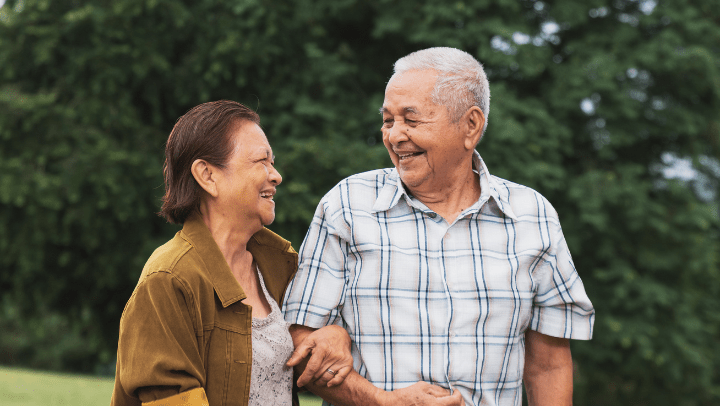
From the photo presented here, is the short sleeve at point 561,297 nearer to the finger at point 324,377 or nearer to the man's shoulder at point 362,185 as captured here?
the man's shoulder at point 362,185

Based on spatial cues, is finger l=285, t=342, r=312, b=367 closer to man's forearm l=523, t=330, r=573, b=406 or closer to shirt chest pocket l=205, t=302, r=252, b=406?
shirt chest pocket l=205, t=302, r=252, b=406

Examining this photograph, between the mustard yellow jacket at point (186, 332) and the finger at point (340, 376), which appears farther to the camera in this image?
the finger at point (340, 376)

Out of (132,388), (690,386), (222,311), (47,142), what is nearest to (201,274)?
(222,311)

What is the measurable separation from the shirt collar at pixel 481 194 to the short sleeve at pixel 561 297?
0.18 metres

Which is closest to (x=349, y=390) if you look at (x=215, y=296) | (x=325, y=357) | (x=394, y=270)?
(x=325, y=357)

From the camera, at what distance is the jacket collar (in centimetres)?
183

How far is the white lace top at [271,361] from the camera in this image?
1902mm

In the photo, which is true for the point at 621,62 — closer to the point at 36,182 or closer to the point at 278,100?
the point at 278,100

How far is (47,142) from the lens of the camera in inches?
270

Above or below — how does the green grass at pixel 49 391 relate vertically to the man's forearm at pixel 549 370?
below

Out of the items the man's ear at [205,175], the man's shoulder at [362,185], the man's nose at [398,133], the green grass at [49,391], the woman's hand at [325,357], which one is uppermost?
the man's nose at [398,133]

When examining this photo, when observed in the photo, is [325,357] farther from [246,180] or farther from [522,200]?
[522,200]

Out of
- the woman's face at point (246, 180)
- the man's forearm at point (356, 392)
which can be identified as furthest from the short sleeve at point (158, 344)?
the man's forearm at point (356, 392)

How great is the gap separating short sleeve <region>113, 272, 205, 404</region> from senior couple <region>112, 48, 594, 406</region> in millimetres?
123
